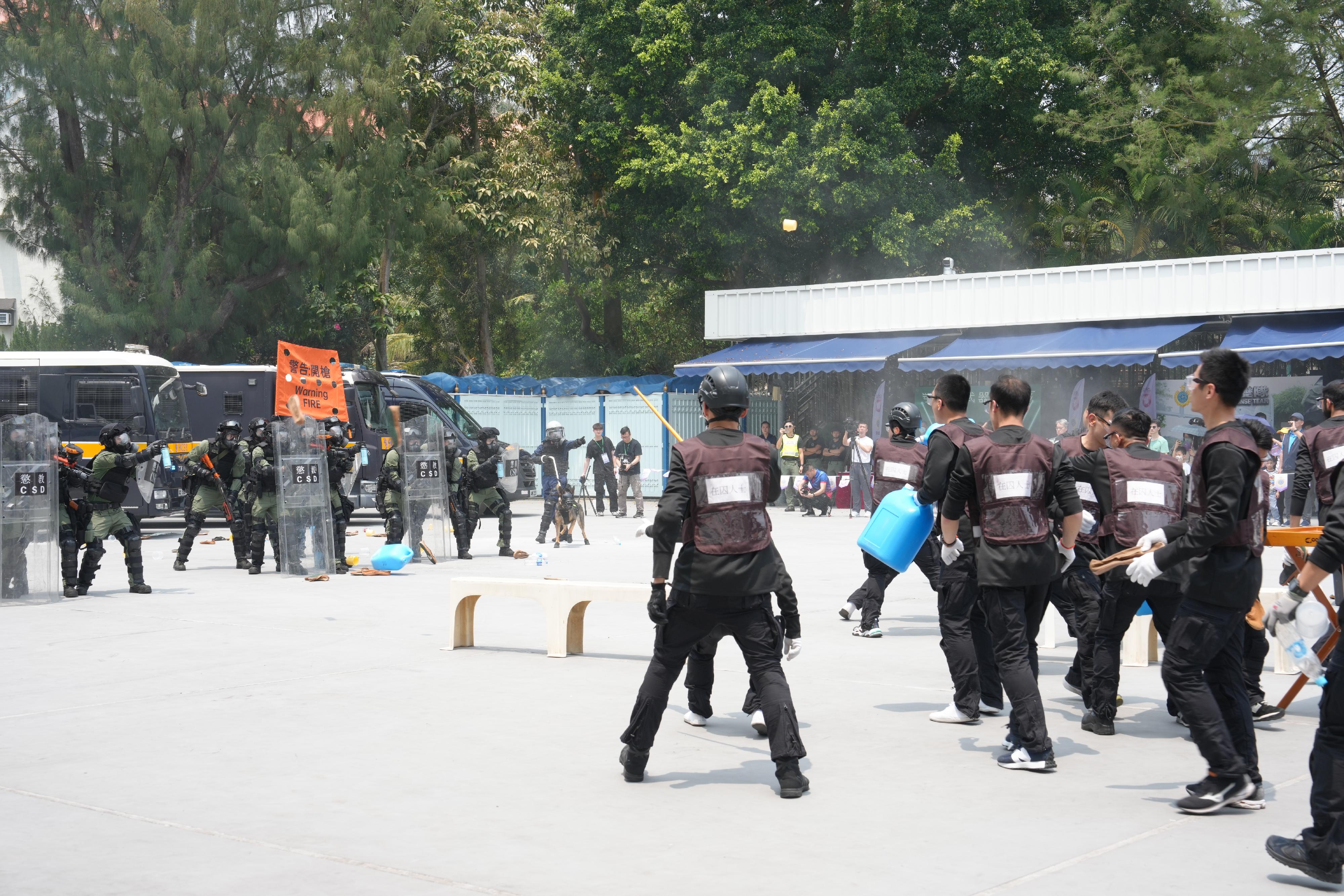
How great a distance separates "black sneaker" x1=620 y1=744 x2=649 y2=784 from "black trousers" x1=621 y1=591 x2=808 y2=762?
0.10 ft

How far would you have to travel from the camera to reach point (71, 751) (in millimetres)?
6594

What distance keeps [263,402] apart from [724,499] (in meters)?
20.1

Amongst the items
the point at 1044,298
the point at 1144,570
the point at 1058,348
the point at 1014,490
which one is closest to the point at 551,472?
the point at 1058,348

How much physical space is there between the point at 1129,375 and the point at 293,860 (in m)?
22.3

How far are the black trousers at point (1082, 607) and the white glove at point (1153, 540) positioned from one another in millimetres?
1544

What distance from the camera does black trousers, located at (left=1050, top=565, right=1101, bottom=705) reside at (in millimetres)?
7504

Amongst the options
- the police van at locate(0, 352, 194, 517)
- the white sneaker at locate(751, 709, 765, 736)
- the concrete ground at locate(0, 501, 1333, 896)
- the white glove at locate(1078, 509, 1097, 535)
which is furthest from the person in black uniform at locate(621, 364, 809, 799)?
the police van at locate(0, 352, 194, 517)

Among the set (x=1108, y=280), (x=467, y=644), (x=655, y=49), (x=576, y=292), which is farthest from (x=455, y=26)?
(x=467, y=644)

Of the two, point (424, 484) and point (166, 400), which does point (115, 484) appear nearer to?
point (424, 484)

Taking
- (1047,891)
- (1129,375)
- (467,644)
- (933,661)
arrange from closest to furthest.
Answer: (1047,891) → (933,661) → (467,644) → (1129,375)

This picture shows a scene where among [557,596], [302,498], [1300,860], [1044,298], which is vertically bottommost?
[1300,860]

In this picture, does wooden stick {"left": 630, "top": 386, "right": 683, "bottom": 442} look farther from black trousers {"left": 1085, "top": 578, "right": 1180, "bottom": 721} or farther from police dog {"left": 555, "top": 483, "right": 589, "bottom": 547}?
black trousers {"left": 1085, "top": 578, "right": 1180, "bottom": 721}

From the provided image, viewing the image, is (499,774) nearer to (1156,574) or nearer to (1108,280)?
(1156,574)

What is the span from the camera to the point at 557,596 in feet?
30.5
